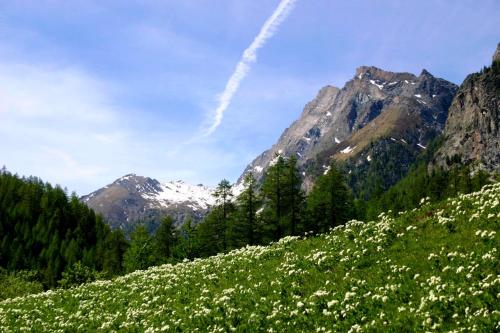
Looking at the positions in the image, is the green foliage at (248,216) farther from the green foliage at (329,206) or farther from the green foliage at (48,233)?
the green foliage at (48,233)

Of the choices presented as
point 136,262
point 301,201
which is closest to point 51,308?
point 301,201

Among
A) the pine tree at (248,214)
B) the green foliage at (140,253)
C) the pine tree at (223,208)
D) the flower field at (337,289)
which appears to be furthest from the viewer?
the green foliage at (140,253)

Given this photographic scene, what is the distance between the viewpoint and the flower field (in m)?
10.8

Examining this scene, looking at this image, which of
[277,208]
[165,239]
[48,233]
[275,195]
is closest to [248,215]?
[277,208]

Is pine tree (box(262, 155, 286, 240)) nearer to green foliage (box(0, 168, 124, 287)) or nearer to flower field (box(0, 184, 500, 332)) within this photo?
flower field (box(0, 184, 500, 332))

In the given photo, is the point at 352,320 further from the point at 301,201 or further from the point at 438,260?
the point at 301,201

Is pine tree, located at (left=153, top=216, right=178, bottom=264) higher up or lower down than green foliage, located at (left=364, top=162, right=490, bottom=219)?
lower down

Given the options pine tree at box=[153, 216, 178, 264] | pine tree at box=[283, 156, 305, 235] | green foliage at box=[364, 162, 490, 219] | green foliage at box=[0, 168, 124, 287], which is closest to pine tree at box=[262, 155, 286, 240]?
pine tree at box=[283, 156, 305, 235]

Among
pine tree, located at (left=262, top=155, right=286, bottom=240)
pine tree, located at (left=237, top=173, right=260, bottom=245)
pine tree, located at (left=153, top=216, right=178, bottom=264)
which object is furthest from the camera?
pine tree, located at (left=153, top=216, right=178, bottom=264)

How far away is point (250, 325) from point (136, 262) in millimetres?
70038

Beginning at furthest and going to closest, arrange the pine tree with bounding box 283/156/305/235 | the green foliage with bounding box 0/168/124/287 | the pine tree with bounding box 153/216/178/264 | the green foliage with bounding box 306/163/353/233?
1. the green foliage with bounding box 0/168/124/287
2. the pine tree with bounding box 153/216/178/264
3. the green foliage with bounding box 306/163/353/233
4. the pine tree with bounding box 283/156/305/235

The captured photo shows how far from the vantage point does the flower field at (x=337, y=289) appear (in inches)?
425

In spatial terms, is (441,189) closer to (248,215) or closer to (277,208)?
(277,208)

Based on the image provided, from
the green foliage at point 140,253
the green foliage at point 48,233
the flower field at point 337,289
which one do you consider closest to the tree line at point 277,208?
the green foliage at point 140,253
